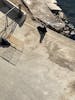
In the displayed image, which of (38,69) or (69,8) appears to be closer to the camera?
(38,69)

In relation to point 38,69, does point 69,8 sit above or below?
below

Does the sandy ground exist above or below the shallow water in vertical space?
above

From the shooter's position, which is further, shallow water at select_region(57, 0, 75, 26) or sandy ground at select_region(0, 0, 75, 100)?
shallow water at select_region(57, 0, 75, 26)

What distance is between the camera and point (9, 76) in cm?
2770

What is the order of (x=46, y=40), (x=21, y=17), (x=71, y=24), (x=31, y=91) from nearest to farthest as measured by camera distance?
(x=31, y=91) → (x=46, y=40) → (x=21, y=17) → (x=71, y=24)

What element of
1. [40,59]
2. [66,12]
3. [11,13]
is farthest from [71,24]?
[40,59]

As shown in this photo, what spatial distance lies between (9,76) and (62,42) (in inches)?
363

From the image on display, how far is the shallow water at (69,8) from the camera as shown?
44.9 metres

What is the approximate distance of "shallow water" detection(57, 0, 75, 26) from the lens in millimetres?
44938

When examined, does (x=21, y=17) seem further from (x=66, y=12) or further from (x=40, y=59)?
(x=66, y=12)

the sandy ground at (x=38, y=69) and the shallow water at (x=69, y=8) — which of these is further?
the shallow water at (x=69, y=8)

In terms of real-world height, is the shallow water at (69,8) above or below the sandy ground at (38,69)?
below

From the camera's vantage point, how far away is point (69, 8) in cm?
4734

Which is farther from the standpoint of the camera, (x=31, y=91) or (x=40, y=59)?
(x=40, y=59)
